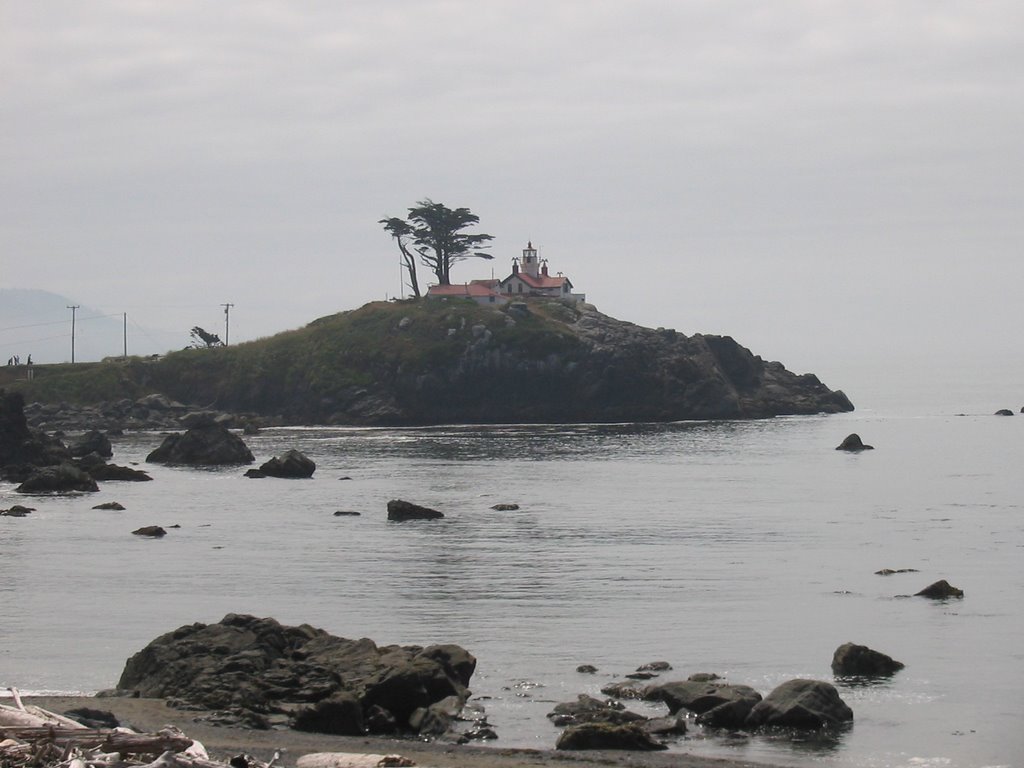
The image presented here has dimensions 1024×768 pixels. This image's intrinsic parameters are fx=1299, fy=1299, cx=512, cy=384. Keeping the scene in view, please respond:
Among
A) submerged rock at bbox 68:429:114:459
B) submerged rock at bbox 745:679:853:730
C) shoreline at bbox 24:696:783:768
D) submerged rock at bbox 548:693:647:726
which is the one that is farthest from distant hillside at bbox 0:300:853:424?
shoreline at bbox 24:696:783:768

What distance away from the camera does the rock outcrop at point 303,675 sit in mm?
28875

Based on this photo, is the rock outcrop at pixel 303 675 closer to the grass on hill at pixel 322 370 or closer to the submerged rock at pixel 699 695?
the submerged rock at pixel 699 695

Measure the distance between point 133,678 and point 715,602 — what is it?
21.3 metres

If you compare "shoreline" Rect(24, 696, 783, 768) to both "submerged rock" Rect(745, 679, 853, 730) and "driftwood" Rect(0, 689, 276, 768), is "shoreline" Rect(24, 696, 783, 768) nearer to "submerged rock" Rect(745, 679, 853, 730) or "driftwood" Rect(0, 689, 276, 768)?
"submerged rock" Rect(745, 679, 853, 730)

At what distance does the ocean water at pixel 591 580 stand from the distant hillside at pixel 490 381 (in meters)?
70.9

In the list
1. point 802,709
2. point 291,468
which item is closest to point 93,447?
point 291,468

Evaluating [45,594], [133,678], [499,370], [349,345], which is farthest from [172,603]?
[349,345]

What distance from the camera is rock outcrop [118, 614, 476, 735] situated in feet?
94.7

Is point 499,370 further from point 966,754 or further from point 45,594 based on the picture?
point 966,754

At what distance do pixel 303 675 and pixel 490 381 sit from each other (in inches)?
5999

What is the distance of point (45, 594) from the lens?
49.2 m

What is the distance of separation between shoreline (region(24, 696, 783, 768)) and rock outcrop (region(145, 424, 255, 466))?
→ 94.4 meters

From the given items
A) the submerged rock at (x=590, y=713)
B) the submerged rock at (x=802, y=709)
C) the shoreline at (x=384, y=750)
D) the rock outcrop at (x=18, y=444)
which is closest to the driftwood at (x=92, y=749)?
the shoreline at (x=384, y=750)

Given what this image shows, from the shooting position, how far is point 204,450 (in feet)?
400
